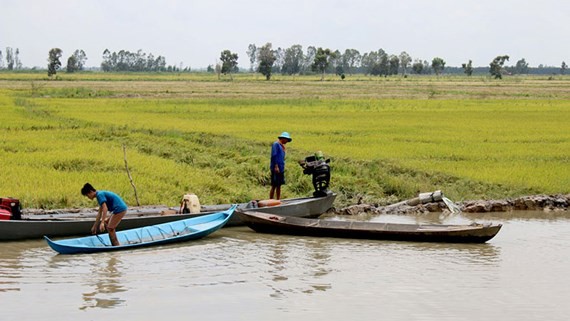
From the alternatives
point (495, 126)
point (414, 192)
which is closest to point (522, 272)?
point (414, 192)

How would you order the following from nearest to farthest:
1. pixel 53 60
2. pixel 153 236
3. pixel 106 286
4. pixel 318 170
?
pixel 106 286 < pixel 153 236 < pixel 318 170 < pixel 53 60

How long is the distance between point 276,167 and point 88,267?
4.96m

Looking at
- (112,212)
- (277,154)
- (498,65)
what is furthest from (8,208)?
(498,65)

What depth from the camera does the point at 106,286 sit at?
9812 mm

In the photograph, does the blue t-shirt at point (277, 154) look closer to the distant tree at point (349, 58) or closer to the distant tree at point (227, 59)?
the distant tree at point (227, 59)

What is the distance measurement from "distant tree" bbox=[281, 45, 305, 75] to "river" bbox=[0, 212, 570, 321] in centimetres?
14373

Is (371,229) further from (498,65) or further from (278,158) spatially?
(498,65)

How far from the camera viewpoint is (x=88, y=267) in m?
10.8

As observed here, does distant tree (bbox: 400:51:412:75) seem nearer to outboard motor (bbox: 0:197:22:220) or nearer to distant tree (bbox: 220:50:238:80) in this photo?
distant tree (bbox: 220:50:238:80)

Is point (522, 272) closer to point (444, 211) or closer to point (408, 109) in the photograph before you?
point (444, 211)

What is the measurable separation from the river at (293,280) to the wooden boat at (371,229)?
17 cm

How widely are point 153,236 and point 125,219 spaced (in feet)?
1.79

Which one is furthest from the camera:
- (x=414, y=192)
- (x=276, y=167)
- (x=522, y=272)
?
(x=414, y=192)

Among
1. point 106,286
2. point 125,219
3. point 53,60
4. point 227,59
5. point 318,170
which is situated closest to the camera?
point 106,286
